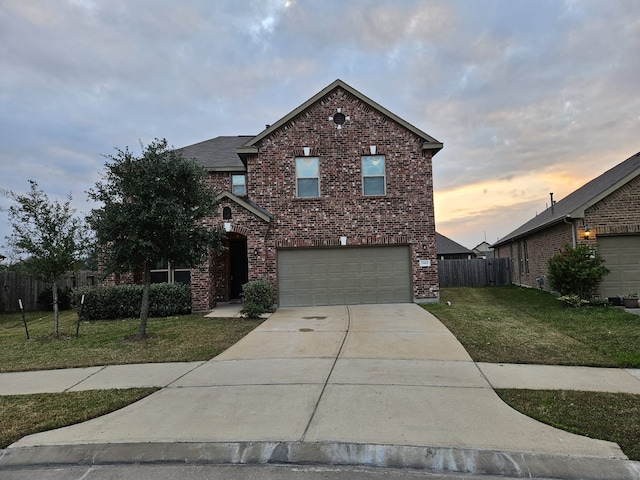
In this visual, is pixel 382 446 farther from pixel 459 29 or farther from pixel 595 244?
pixel 595 244

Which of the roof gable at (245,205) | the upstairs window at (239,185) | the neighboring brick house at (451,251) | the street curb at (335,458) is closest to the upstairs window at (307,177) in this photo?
the roof gable at (245,205)

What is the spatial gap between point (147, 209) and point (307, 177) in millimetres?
6651

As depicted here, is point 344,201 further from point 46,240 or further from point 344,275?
point 46,240

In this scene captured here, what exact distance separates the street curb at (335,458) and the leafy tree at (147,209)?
555 centimetres

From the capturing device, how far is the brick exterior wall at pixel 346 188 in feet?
46.7

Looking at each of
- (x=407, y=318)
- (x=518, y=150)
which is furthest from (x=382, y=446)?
(x=518, y=150)

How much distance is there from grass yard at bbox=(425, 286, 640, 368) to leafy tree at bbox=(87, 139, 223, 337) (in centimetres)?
677

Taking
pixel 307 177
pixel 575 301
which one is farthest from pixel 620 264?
pixel 307 177

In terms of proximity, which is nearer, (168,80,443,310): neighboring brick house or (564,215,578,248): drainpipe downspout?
(564,215,578,248): drainpipe downspout

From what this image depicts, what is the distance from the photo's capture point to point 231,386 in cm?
570

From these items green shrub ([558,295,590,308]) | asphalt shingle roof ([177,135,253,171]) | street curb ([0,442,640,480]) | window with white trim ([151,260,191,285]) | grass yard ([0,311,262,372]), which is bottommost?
street curb ([0,442,640,480])

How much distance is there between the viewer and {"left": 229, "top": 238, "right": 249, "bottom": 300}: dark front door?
1631 centimetres

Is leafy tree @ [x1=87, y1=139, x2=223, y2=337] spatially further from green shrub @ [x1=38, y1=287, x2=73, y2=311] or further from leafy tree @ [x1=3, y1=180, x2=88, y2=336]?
green shrub @ [x1=38, y1=287, x2=73, y2=311]

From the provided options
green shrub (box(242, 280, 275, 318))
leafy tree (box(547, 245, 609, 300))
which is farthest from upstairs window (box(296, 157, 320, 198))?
leafy tree (box(547, 245, 609, 300))
